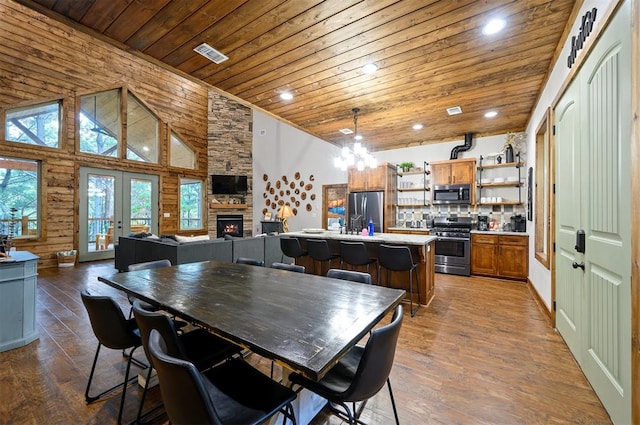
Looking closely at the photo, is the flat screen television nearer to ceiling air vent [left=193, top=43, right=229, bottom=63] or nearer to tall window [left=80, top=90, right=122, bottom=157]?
tall window [left=80, top=90, right=122, bottom=157]

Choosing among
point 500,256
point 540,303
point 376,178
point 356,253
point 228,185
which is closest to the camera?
point 540,303

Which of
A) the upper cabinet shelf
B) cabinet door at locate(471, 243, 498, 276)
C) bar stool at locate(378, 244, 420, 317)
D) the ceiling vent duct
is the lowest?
cabinet door at locate(471, 243, 498, 276)

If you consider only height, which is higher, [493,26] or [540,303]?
[493,26]

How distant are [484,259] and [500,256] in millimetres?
261

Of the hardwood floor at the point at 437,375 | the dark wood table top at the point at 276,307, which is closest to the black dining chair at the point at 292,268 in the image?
the dark wood table top at the point at 276,307

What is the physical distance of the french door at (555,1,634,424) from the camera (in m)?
1.50

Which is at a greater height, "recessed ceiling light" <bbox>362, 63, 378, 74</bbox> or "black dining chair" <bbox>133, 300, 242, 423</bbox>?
"recessed ceiling light" <bbox>362, 63, 378, 74</bbox>

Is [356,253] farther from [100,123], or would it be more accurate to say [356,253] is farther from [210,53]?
[100,123]

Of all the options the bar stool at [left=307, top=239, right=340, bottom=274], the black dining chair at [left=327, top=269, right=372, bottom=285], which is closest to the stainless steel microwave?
the bar stool at [left=307, top=239, right=340, bottom=274]

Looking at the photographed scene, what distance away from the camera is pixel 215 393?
1.23m

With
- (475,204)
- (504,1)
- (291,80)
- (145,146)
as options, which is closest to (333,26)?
(291,80)

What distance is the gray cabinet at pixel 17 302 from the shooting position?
7.98 feet

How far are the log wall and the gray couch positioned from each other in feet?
6.14

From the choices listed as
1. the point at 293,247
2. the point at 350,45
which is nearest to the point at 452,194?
the point at 293,247
